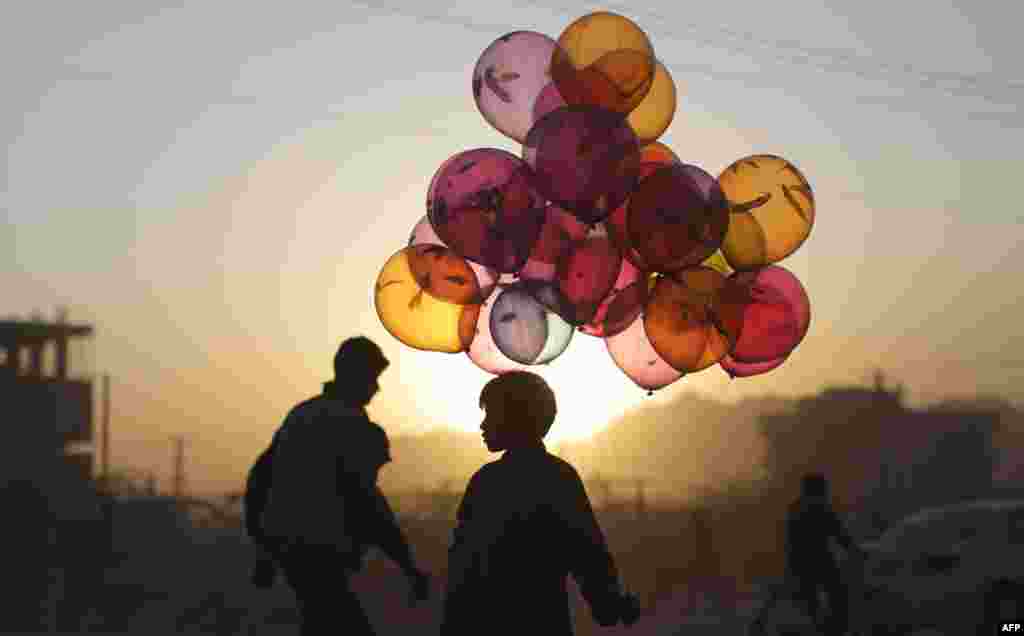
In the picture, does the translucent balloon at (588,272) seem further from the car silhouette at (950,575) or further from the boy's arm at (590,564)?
the car silhouette at (950,575)

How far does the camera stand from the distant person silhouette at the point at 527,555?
14.7 ft

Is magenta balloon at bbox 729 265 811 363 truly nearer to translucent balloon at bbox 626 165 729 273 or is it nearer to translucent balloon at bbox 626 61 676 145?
translucent balloon at bbox 626 165 729 273

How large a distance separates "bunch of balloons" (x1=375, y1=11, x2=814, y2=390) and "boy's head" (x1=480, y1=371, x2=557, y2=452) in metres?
1.13

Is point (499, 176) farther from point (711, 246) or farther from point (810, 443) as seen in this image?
point (810, 443)

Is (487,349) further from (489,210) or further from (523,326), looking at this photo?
(489,210)

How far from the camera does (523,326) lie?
5824 mm

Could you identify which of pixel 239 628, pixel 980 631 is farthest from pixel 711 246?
pixel 239 628

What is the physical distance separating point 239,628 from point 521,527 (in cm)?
2072

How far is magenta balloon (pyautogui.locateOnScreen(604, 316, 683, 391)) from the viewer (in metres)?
6.11

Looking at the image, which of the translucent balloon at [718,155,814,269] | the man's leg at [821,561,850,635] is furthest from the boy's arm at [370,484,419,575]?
the man's leg at [821,561,850,635]

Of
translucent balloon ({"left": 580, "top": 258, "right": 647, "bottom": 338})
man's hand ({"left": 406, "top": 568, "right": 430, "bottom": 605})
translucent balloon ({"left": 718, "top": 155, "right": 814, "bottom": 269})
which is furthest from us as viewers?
translucent balloon ({"left": 718, "top": 155, "right": 814, "bottom": 269})

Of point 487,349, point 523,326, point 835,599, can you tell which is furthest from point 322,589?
point 835,599

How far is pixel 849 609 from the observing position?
14570 millimetres

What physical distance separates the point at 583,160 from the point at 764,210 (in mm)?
995
